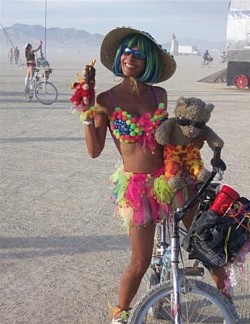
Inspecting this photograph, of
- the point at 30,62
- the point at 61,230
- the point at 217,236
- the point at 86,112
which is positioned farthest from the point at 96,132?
the point at 30,62

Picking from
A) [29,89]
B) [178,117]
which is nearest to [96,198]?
[178,117]

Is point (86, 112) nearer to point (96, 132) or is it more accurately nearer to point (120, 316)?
point (96, 132)

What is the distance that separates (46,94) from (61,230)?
10568 mm

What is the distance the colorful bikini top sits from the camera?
3.08 meters

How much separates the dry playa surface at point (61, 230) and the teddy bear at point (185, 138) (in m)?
1.21

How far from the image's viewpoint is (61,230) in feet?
17.1

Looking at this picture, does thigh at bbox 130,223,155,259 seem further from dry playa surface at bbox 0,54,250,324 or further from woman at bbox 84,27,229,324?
dry playa surface at bbox 0,54,250,324

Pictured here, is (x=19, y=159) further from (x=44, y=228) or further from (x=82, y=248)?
(x=82, y=248)

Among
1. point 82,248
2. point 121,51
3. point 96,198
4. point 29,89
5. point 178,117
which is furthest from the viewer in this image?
point 29,89

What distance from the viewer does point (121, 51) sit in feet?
10.4

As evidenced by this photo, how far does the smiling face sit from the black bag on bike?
3.06ft

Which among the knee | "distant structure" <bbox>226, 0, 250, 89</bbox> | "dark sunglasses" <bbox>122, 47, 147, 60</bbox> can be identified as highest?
"distant structure" <bbox>226, 0, 250, 89</bbox>

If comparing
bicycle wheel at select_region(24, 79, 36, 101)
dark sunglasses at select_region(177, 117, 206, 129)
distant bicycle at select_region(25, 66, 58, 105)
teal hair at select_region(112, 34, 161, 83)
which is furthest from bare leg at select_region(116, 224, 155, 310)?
bicycle wheel at select_region(24, 79, 36, 101)

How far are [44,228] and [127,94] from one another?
2445mm
